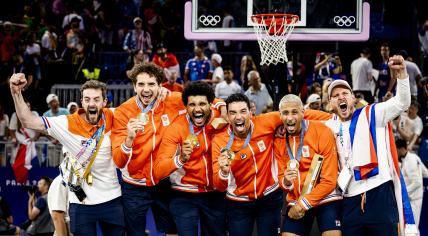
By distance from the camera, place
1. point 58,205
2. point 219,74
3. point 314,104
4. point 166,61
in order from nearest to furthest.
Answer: point 58,205, point 314,104, point 219,74, point 166,61

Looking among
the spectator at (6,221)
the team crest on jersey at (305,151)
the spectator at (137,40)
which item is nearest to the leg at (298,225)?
the team crest on jersey at (305,151)

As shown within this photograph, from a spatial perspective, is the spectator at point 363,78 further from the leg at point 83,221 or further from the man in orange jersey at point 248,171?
the leg at point 83,221

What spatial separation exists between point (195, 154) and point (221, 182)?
0.50 meters

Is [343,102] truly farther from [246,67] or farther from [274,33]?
[246,67]

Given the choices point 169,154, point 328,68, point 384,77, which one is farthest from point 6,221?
point 384,77

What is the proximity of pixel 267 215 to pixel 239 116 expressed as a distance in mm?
1204

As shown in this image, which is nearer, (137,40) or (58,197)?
(58,197)

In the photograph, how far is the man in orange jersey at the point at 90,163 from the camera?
9719mm

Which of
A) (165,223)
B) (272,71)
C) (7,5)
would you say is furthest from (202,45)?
(165,223)

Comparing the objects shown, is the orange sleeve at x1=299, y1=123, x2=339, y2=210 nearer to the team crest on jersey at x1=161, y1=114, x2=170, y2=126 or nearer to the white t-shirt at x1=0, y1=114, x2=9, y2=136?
the team crest on jersey at x1=161, y1=114, x2=170, y2=126

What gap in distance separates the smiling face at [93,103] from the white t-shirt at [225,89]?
7.98 meters

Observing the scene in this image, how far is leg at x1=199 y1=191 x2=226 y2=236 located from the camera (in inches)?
388

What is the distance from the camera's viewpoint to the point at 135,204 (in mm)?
9875

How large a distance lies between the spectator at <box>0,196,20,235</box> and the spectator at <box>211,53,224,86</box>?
5218 millimetres
